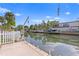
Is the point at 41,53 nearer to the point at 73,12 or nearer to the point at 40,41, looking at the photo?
the point at 40,41

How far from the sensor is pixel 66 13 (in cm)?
284

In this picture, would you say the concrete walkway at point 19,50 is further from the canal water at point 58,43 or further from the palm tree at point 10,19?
the palm tree at point 10,19

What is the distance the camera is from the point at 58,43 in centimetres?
289

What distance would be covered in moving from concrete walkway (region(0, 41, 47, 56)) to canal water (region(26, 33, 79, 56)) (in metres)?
0.12

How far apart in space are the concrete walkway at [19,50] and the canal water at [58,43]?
120mm

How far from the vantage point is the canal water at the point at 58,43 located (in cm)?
282

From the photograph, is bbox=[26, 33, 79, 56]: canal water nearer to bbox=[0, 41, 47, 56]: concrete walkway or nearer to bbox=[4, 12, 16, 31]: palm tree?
bbox=[0, 41, 47, 56]: concrete walkway

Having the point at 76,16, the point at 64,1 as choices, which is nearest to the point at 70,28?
the point at 76,16

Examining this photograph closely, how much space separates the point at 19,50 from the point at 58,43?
500 mm

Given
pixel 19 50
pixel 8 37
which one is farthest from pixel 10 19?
pixel 8 37

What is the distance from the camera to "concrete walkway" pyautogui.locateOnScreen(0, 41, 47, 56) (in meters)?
2.82

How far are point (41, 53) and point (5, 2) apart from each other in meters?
0.76

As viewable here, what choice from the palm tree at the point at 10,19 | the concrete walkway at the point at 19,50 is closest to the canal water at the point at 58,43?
the concrete walkway at the point at 19,50

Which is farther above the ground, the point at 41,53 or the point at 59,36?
the point at 59,36
